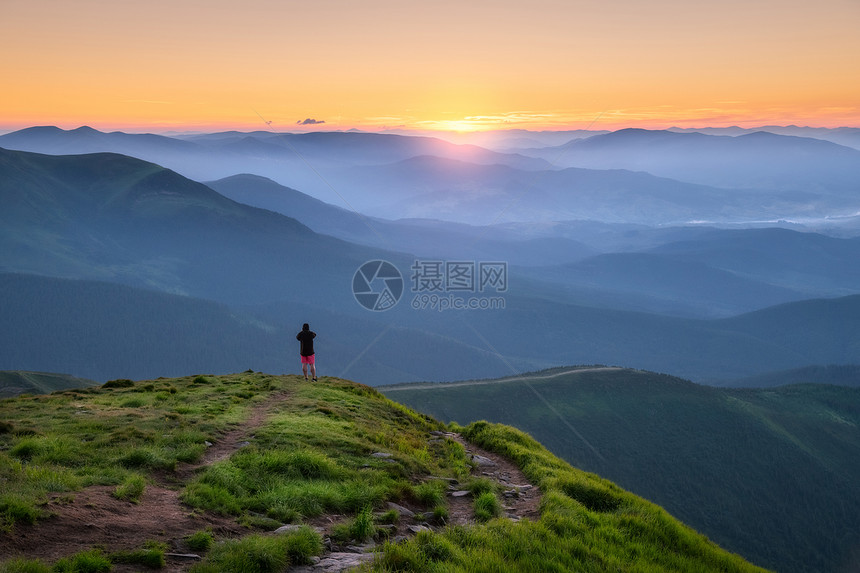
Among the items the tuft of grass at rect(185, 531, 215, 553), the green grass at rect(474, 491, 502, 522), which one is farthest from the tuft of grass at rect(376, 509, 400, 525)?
the tuft of grass at rect(185, 531, 215, 553)

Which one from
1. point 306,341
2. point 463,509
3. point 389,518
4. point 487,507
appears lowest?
point 463,509

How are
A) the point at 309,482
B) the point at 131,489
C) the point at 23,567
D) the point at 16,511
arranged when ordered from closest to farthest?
the point at 23,567 < the point at 16,511 < the point at 131,489 < the point at 309,482

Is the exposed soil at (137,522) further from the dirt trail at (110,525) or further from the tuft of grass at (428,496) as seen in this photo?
the tuft of grass at (428,496)

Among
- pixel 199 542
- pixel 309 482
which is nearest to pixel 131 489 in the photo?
pixel 199 542

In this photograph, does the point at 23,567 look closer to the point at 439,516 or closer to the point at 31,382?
the point at 439,516

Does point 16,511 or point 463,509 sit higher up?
point 16,511

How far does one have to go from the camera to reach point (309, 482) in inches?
505

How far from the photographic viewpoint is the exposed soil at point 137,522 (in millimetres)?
8484

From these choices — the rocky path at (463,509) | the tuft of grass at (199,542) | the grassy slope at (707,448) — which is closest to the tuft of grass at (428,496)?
the rocky path at (463,509)

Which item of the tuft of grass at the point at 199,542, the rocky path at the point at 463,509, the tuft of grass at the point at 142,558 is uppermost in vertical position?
the tuft of grass at the point at 142,558

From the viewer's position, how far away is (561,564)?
32.5 ft

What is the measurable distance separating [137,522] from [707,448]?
434 ft

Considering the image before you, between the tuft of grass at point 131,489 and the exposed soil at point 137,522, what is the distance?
12 centimetres

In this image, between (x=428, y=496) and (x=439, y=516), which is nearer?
(x=439, y=516)
